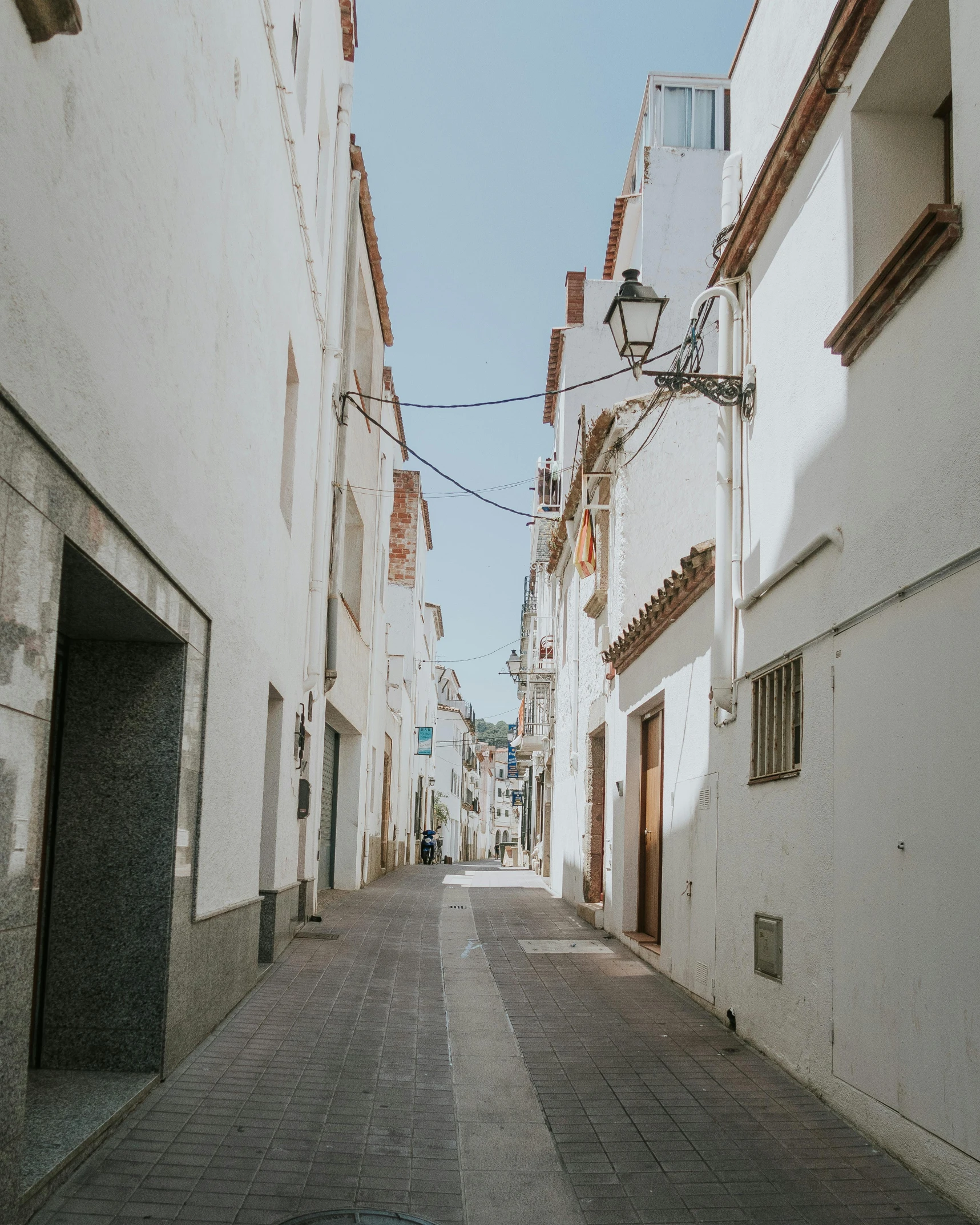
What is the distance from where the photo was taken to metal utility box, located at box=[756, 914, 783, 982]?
659cm

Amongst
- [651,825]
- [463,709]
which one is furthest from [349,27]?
[463,709]

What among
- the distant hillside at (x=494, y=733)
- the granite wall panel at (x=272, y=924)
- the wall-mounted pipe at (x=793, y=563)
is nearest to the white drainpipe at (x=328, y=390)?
the granite wall panel at (x=272, y=924)

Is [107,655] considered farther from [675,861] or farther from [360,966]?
[675,861]

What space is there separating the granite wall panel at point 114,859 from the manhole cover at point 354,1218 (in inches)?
67.0

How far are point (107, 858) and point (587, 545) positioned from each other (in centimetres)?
1109

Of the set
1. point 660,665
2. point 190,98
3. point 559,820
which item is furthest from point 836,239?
point 559,820

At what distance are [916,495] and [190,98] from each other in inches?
150

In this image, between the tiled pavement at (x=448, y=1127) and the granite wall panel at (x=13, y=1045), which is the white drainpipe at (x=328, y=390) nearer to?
the tiled pavement at (x=448, y=1127)

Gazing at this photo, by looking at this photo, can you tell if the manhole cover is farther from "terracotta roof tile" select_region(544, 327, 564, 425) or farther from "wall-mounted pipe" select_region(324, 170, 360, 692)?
"terracotta roof tile" select_region(544, 327, 564, 425)

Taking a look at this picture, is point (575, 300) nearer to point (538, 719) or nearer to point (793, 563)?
point (538, 719)

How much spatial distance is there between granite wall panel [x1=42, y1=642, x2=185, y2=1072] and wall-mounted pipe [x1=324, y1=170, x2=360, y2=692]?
7021 mm

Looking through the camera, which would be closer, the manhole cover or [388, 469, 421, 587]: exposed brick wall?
the manhole cover

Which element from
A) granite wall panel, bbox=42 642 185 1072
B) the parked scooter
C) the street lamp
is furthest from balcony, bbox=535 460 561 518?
granite wall panel, bbox=42 642 185 1072

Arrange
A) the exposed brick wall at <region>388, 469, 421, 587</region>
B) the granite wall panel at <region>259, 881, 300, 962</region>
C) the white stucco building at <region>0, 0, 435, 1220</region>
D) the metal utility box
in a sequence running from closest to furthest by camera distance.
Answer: the white stucco building at <region>0, 0, 435, 1220</region>
the metal utility box
the granite wall panel at <region>259, 881, 300, 962</region>
the exposed brick wall at <region>388, 469, 421, 587</region>
